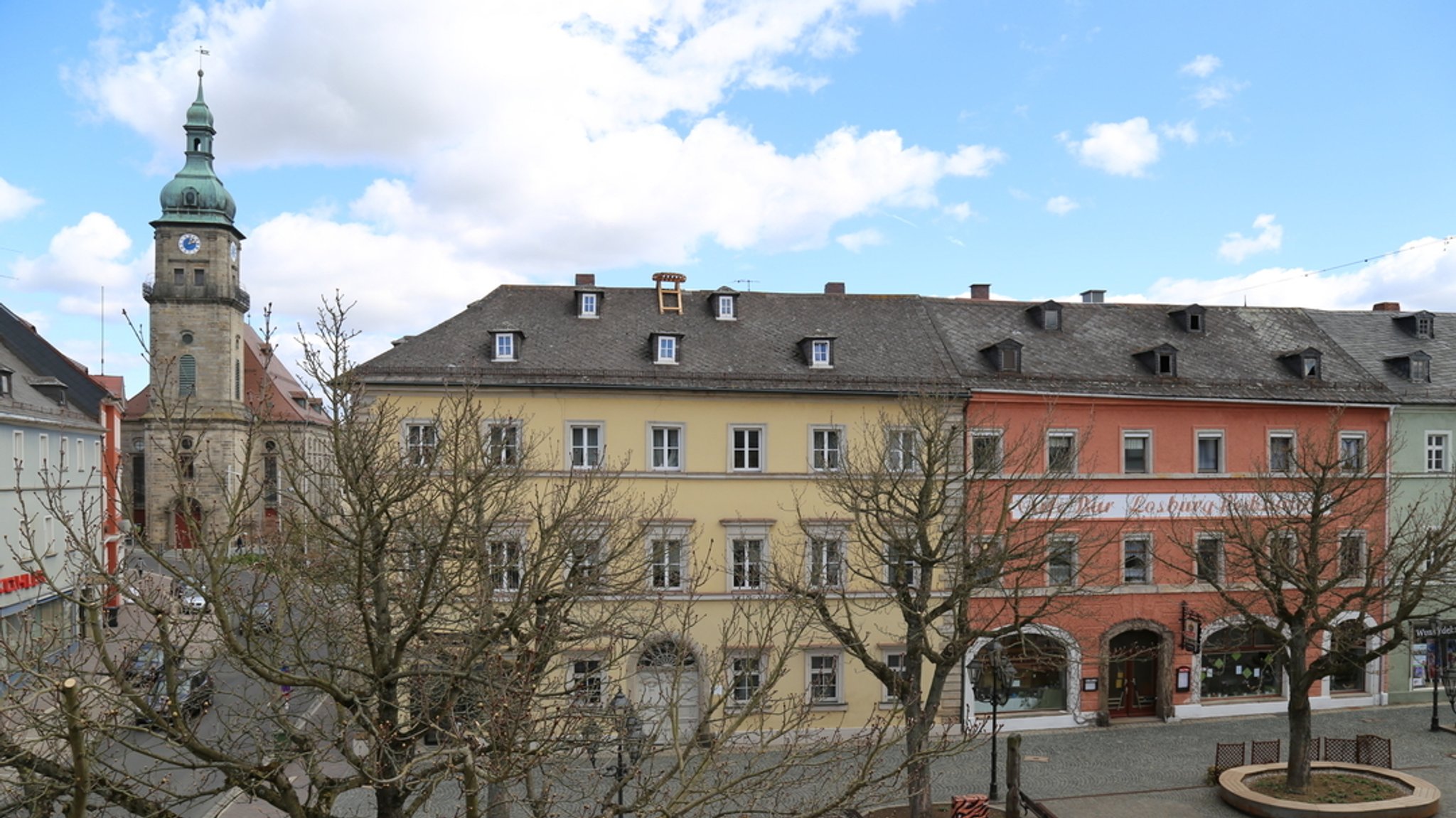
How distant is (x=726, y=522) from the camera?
24.2 m

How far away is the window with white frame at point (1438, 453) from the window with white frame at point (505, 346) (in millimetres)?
26817

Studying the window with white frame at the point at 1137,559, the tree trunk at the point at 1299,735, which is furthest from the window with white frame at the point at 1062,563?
the tree trunk at the point at 1299,735

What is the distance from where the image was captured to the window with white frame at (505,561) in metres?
13.6

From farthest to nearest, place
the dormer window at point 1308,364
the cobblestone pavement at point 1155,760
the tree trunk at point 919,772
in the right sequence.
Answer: the dormer window at point 1308,364 < the cobblestone pavement at point 1155,760 < the tree trunk at point 919,772

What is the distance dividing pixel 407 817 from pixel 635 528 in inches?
507

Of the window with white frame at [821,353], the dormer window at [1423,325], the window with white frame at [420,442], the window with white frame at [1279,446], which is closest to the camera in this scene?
the window with white frame at [420,442]

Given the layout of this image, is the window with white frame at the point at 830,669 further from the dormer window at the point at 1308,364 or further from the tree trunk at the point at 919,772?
the dormer window at the point at 1308,364

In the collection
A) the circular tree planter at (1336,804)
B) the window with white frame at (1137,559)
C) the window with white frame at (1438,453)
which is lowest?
the circular tree planter at (1336,804)

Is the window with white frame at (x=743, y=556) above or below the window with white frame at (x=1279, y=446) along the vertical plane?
below

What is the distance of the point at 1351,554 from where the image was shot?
21672mm

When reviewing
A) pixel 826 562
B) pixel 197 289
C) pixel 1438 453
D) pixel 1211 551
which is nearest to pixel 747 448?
pixel 826 562

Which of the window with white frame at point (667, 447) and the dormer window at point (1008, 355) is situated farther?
the dormer window at point (1008, 355)

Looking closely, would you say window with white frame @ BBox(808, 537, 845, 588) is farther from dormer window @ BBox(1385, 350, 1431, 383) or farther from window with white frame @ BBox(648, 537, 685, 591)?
dormer window @ BBox(1385, 350, 1431, 383)

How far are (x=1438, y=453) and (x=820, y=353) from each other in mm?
19184
